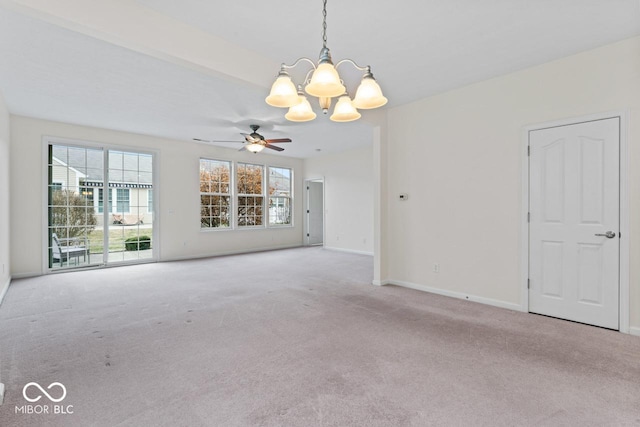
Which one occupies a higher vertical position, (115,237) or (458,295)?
(115,237)

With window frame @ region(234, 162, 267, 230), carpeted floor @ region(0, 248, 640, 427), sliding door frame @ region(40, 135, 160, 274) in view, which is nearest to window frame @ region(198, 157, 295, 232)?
window frame @ region(234, 162, 267, 230)

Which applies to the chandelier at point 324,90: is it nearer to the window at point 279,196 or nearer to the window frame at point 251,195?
the window frame at point 251,195

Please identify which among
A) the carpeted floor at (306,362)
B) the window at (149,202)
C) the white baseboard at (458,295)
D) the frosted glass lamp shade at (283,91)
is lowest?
the carpeted floor at (306,362)

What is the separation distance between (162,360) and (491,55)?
4.17 meters

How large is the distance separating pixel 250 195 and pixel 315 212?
2303mm

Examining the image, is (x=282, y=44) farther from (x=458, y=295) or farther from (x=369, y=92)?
(x=458, y=295)

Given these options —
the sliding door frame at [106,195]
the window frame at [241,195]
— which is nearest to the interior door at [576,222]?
the window frame at [241,195]

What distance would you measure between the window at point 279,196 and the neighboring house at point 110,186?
3213mm

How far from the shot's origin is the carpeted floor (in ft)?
5.90

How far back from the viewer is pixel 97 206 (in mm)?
6125

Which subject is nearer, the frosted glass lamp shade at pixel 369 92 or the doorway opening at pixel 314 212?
the frosted glass lamp shade at pixel 369 92

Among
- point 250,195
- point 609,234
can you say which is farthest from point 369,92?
point 250,195

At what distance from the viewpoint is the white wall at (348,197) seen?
793 cm

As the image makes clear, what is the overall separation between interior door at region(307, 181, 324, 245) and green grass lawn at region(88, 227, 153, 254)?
4.50 m
